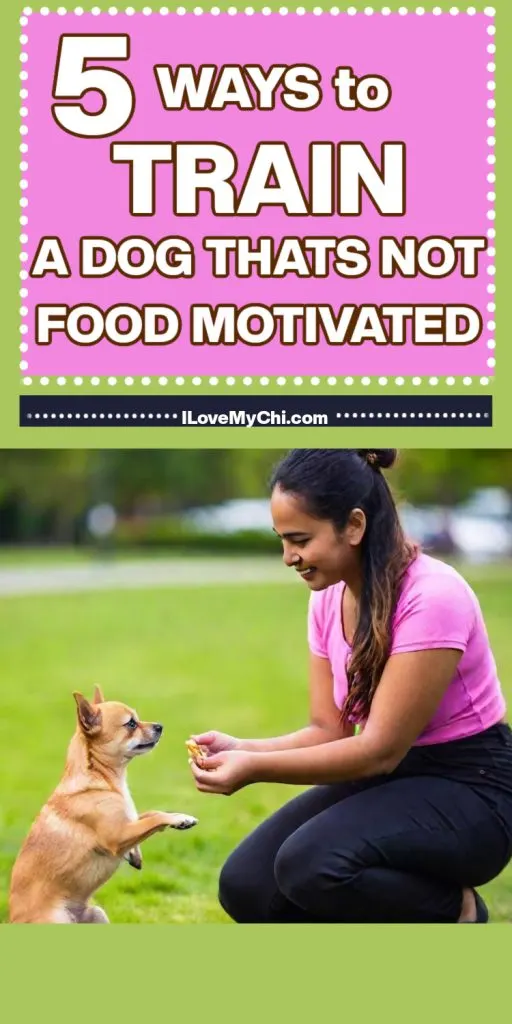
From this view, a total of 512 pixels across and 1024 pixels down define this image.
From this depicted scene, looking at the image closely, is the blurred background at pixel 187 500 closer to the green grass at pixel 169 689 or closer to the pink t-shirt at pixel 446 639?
the green grass at pixel 169 689

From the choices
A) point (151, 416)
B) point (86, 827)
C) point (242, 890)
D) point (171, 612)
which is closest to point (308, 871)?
point (242, 890)

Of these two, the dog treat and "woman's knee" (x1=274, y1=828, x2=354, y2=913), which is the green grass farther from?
the dog treat

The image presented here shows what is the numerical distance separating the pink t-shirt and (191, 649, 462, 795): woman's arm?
2.4 inches

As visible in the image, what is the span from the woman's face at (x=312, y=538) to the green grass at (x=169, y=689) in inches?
62.0

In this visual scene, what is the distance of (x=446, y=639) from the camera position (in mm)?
4086

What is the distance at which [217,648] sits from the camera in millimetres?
15531

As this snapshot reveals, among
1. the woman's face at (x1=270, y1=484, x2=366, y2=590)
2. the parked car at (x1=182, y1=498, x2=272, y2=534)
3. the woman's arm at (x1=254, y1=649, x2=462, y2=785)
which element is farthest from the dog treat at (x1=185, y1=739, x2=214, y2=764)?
the parked car at (x1=182, y1=498, x2=272, y2=534)

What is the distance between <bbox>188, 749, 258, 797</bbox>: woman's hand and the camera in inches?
158

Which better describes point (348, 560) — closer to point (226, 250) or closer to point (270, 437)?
point (270, 437)

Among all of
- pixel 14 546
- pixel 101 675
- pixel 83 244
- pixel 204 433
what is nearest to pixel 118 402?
pixel 204 433

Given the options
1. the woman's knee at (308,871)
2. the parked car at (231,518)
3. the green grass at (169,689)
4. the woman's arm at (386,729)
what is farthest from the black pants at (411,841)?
the parked car at (231,518)

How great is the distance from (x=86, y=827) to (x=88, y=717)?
0.35 metres

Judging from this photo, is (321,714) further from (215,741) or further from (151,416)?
(151,416)

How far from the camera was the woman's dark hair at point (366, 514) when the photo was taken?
4098mm
